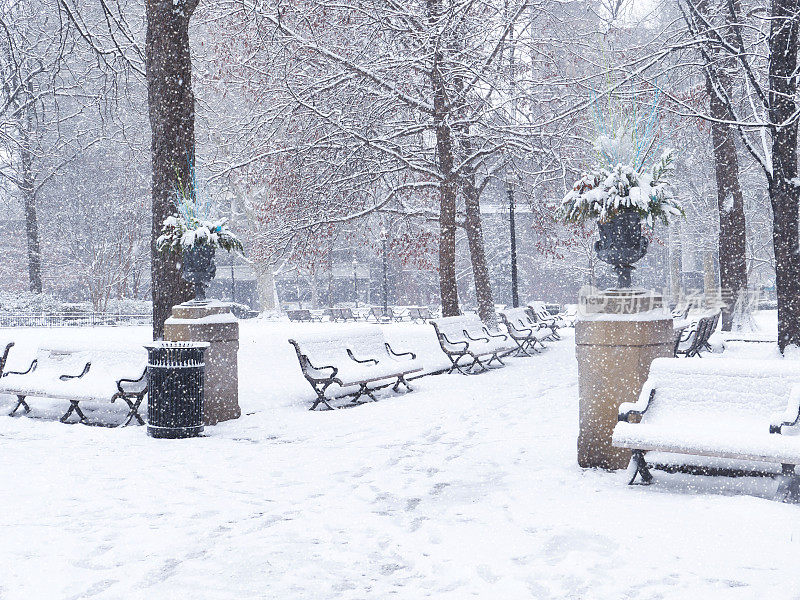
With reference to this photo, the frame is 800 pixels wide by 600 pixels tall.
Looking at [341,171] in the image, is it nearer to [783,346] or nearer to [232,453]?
[783,346]

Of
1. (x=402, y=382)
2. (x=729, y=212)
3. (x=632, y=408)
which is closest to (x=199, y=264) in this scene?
(x=402, y=382)

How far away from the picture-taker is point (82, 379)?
1013cm

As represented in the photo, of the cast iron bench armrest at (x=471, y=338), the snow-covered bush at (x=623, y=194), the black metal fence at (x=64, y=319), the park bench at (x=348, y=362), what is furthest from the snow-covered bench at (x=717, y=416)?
the black metal fence at (x=64, y=319)

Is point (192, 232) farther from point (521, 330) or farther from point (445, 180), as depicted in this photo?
point (521, 330)

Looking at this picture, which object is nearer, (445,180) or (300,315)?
(445,180)

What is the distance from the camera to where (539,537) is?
4.95 m

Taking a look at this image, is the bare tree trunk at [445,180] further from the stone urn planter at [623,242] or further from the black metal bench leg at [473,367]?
the stone urn planter at [623,242]

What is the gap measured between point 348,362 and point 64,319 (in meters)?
20.0

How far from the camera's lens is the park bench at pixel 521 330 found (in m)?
17.5

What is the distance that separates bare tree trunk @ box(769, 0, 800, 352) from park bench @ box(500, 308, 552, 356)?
573cm

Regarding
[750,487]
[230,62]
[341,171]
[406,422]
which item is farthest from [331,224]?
[750,487]

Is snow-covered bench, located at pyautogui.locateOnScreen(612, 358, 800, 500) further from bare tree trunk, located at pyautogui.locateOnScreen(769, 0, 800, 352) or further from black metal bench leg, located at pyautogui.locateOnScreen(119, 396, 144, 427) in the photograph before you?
bare tree trunk, located at pyautogui.locateOnScreen(769, 0, 800, 352)

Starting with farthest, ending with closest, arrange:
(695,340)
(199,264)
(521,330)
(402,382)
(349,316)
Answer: (349,316), (521,330), (695,340), (402,382), (199,264)

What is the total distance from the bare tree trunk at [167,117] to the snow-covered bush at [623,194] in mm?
5912
